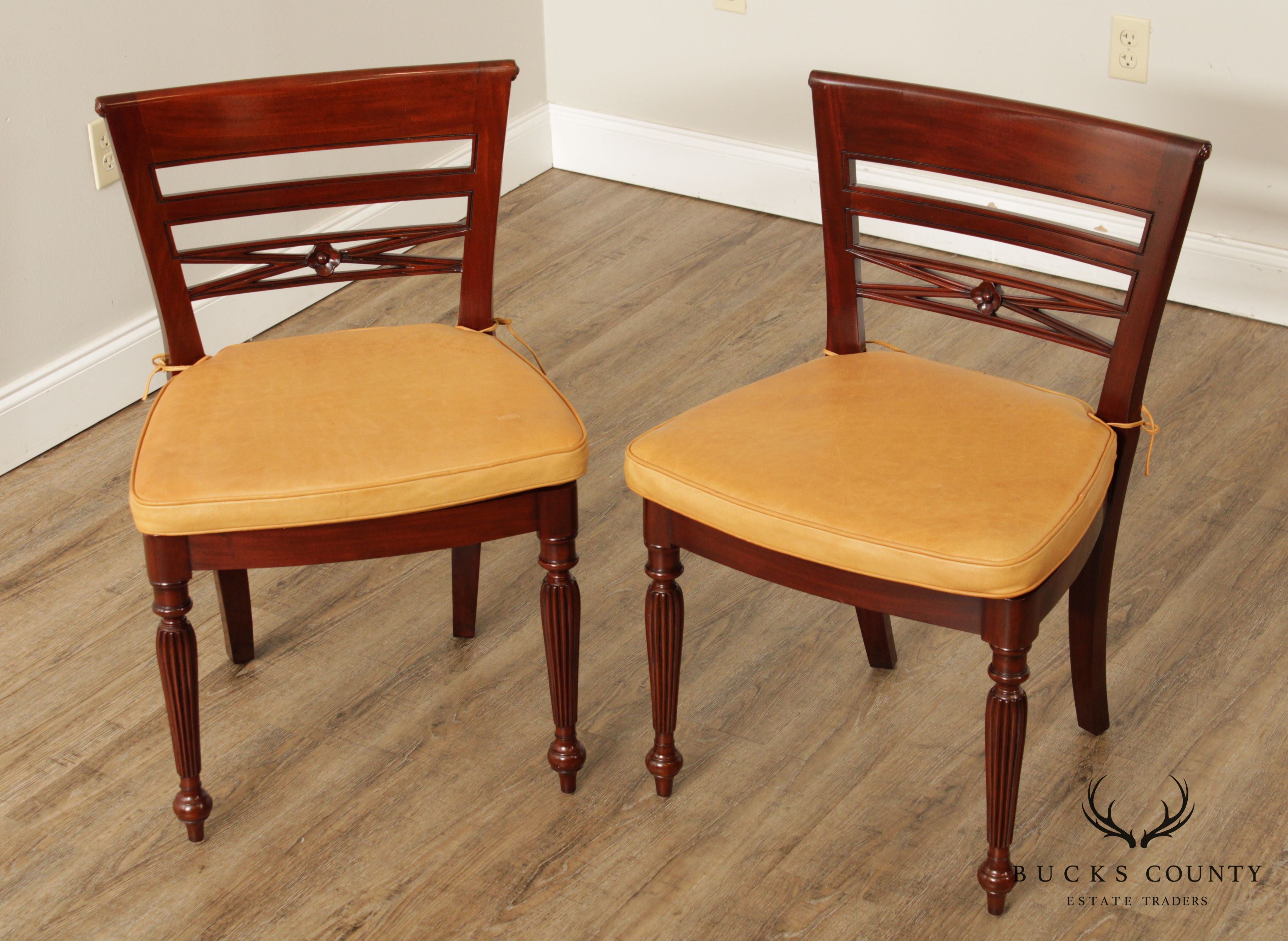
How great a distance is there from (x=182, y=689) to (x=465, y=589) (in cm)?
47

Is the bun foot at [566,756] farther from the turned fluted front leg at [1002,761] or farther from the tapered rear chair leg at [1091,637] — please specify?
the tapered rear chair leg at [1091,637]

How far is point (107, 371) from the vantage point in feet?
8.16

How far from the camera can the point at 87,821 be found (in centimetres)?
165

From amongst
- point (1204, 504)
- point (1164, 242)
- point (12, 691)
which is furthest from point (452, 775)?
point (1204, 504)

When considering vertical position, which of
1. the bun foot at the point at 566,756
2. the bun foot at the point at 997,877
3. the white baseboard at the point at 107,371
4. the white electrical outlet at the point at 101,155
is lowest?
the bun foot at the point at 997,877

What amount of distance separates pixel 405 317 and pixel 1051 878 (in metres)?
1.76

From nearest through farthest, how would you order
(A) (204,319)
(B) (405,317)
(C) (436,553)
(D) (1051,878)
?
(D) (1051,878), (C) (436,553), (A) (204,319), (B) (405,317)

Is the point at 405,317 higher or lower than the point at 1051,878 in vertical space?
higher

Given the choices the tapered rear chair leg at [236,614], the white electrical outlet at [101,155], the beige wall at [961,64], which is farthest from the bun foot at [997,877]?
the white electrical outlet at [101,155]

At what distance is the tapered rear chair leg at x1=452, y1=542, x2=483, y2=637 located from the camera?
1.87 meters

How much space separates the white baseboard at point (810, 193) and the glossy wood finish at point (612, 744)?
1.20ft

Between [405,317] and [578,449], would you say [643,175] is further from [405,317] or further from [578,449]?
[578,449]

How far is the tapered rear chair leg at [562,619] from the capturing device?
1.51m

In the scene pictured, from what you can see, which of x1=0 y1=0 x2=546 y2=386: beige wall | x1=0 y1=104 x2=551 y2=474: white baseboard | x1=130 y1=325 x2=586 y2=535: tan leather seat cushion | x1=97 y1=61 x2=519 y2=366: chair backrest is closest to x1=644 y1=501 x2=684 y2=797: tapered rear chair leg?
x1=130 y1=325 x2=586 y2=535: tan leather seat cushion
